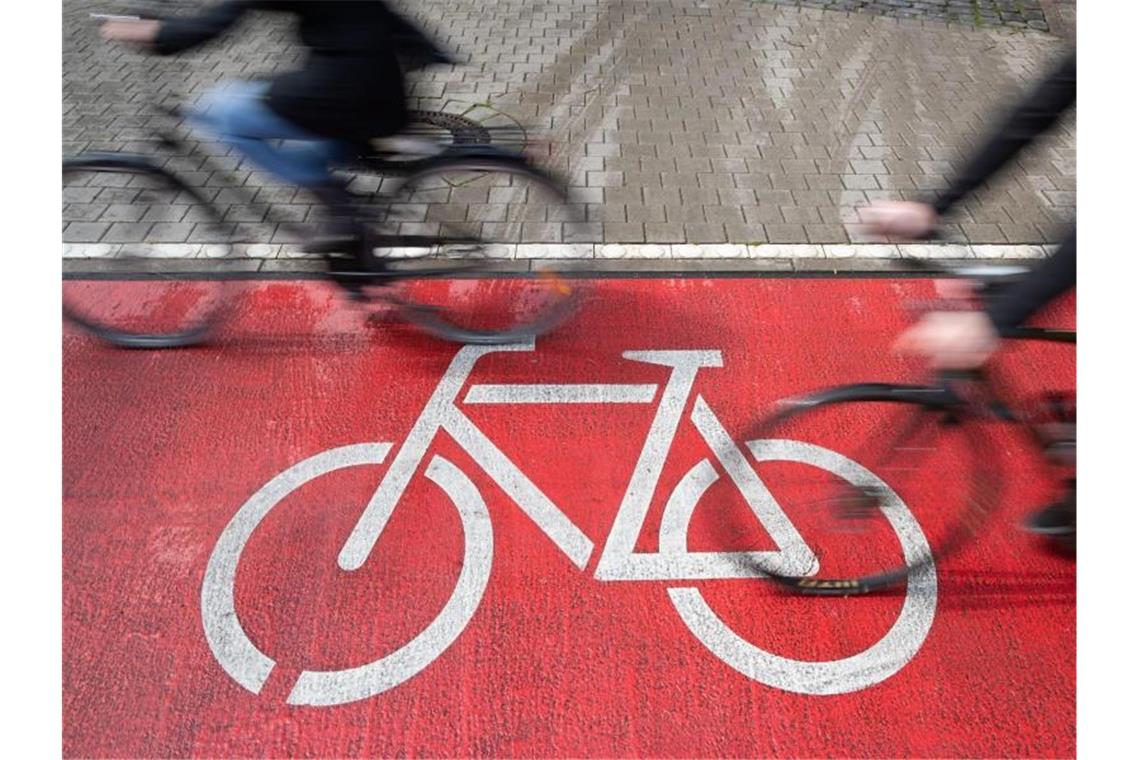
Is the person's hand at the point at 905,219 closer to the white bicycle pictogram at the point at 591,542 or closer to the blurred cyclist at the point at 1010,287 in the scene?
the blurred cyclist at the point at 1010,287

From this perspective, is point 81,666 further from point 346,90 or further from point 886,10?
point 886,10

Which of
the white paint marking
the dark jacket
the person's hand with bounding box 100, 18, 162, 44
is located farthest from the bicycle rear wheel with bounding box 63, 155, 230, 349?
the white paint marking

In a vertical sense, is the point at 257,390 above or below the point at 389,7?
below

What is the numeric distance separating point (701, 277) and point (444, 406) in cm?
194

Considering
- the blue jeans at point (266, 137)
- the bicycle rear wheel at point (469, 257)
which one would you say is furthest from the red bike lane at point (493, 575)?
the blue jeans at point (266, 137)

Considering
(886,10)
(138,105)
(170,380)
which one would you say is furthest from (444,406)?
(886,10)

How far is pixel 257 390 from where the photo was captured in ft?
13.8

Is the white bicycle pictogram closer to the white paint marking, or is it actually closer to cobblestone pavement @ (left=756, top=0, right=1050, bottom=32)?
the white paint marking

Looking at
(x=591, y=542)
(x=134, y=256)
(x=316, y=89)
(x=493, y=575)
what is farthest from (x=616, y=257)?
(x=134, y=256)

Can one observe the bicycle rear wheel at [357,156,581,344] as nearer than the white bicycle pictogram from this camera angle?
No

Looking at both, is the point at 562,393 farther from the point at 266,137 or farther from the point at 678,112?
the point at 678,112

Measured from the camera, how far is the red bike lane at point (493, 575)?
2842 millimetres

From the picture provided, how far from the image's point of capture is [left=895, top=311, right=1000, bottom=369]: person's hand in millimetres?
2486

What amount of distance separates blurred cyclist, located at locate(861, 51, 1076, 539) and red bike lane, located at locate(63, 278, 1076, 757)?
111cm
